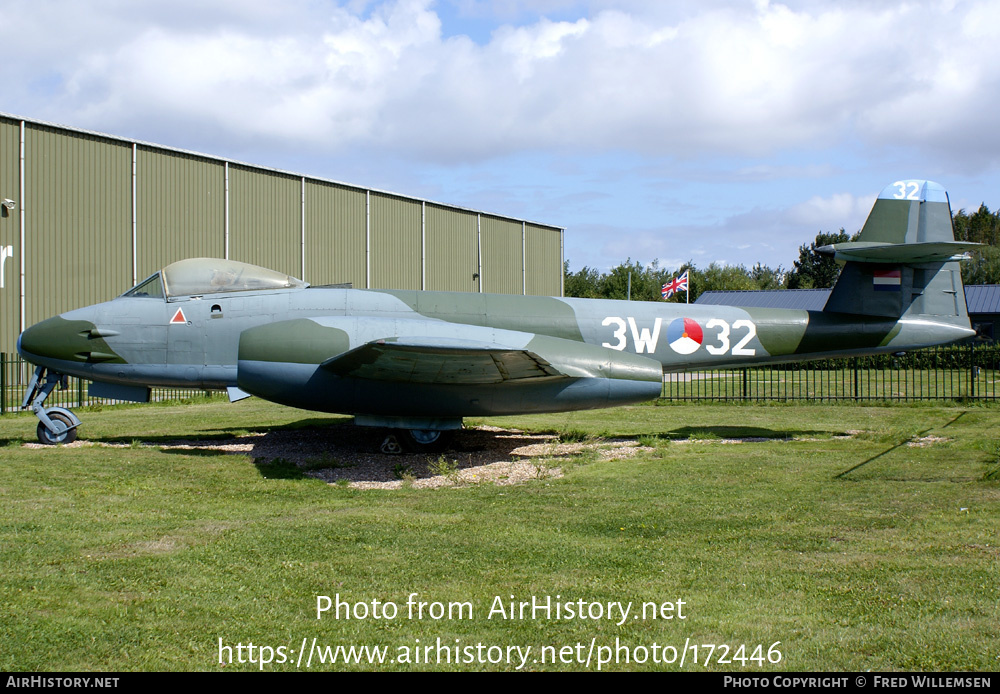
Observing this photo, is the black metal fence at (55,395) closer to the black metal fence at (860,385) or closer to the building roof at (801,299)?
the black metal fence at (860,385)

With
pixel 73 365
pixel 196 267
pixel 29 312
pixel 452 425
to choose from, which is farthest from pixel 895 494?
pixel 29 312

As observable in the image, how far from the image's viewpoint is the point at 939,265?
1139 cm

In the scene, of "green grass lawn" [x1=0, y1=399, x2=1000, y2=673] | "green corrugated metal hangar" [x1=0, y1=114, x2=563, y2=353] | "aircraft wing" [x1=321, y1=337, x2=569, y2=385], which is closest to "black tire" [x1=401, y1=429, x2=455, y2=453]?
"aircraft wing" [x1=321, y1=337, x2=569, y2=385]

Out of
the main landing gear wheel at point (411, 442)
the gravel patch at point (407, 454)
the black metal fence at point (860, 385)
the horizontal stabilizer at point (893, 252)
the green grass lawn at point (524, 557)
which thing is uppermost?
the horizontal stabilizer at point (893, 252)

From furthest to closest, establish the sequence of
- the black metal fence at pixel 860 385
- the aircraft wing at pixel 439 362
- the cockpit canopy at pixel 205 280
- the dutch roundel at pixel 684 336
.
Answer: the black metal fence at pixel 860 385 → the dutch roundel at pixel 684 336 → the cockpit canopy at pixel 205 280 → the aircraft wing at pixel 439 362

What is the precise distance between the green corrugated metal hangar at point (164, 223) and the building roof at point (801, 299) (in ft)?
70.3

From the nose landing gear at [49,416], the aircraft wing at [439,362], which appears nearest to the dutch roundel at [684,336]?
the aircraft wing at [439,362]

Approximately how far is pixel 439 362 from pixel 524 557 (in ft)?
12.6

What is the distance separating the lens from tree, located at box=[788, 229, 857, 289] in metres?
78.4

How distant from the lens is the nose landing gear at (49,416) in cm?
1084

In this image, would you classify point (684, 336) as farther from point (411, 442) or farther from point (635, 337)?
point (411, 442)

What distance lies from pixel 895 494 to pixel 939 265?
5.47 m

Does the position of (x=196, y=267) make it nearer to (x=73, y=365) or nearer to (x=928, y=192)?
(x=73, y=365)

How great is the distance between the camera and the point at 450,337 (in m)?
9.59
